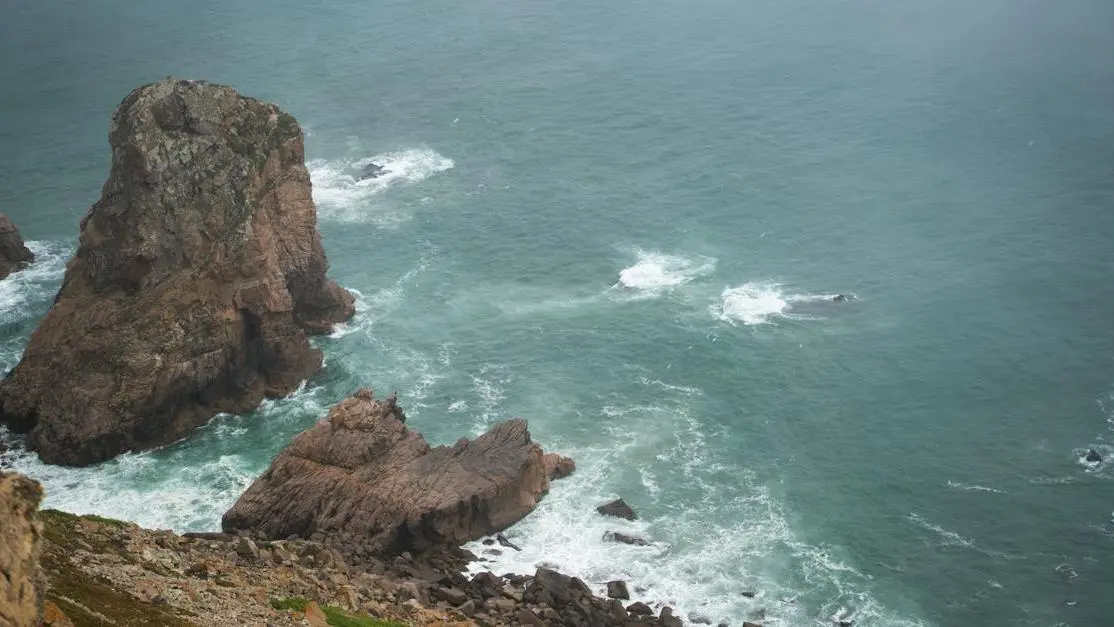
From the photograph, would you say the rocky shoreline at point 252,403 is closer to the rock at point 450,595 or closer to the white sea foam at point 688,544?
the rock at point 450,595

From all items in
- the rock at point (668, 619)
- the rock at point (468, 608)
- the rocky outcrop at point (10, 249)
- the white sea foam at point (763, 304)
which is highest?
the rocky outcrop at point (10, 249)

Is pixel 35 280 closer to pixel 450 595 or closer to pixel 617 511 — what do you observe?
pixel 617 511

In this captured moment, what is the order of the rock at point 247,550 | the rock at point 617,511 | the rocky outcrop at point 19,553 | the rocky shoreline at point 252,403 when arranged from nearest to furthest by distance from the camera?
the rocky outcrop at point 19,553, the rock at point 247,550, the rocky shoreline at point 252,403, the rock at point 617,511

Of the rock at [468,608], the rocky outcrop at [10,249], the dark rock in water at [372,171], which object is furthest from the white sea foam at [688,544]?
the rocky outcrop at [10,249]

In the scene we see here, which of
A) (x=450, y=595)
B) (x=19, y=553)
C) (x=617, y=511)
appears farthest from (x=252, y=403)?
(x=19, y=553)

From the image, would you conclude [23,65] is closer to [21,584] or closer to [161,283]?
[161,283]

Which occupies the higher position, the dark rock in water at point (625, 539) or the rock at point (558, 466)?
the rock at point (558, 466)
